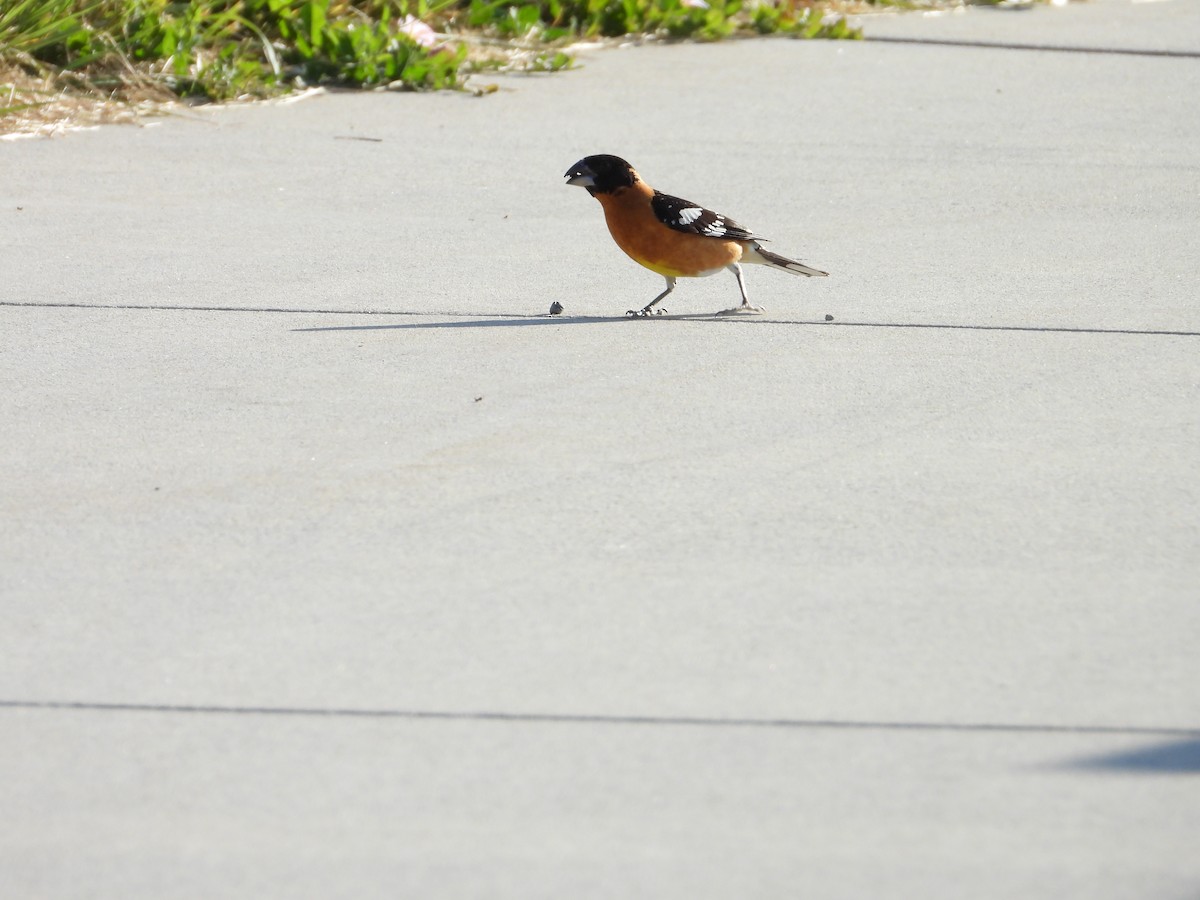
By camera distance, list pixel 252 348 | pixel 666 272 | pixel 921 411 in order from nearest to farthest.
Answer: pixel 921 411 < pixel 252 348 < pixel 666 272

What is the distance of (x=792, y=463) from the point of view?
4766 mm

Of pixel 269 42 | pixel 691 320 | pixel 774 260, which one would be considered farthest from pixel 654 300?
pixel 269 42

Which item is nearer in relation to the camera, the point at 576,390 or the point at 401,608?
the point at 401,608

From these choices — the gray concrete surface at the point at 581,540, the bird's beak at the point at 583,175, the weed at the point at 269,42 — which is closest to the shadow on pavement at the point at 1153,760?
the gray concrete surface at the point at 581,540

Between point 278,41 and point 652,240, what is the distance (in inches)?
201

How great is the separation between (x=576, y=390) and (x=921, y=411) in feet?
3.50

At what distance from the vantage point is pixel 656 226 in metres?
6.12

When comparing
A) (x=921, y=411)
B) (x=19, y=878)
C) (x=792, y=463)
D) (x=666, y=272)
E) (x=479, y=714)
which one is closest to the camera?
(x=19, y=878)

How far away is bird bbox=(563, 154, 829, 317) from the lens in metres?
6.14

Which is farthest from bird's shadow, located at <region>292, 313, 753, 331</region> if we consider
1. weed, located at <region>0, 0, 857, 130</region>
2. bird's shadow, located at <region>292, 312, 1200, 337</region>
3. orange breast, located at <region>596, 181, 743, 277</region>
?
weed, located at <region>0, 0, 857, 130</region>

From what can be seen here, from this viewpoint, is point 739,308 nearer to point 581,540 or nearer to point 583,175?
point 583,175

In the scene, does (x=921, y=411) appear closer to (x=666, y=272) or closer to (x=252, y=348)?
(x=666, y=272)

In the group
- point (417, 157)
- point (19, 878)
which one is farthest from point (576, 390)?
point (417, 157)

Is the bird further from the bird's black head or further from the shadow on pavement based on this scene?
the shadow on pavement
